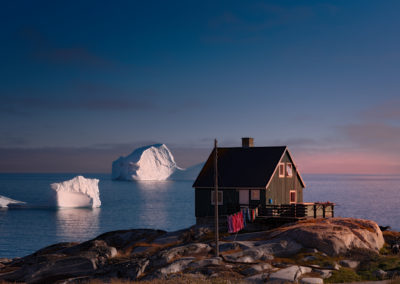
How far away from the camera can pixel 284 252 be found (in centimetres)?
3400

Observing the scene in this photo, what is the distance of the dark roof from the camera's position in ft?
163

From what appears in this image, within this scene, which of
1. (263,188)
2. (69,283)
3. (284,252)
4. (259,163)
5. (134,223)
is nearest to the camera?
(69,283)

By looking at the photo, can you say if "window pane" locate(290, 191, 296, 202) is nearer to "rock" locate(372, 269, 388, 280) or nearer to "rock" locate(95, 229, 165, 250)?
"rock" locate(95, 229, 165, 250)

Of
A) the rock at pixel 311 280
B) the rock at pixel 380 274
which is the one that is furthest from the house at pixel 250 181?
the rock at pixel 311 280

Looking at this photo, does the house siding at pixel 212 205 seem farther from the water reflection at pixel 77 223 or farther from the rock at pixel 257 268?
the water reflection at pixel 77 223

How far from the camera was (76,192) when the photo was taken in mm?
104250

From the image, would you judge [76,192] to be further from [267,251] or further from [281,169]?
[267,251]

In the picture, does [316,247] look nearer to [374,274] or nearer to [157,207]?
[374,274]

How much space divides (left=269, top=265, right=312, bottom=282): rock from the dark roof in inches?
731

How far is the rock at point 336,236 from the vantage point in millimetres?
34562

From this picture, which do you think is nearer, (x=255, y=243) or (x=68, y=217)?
(x=255, y=243)

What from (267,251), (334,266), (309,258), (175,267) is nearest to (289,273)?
(334,266)

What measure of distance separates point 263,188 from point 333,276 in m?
19.3

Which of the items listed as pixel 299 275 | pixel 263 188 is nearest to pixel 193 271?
pixel 299 275
